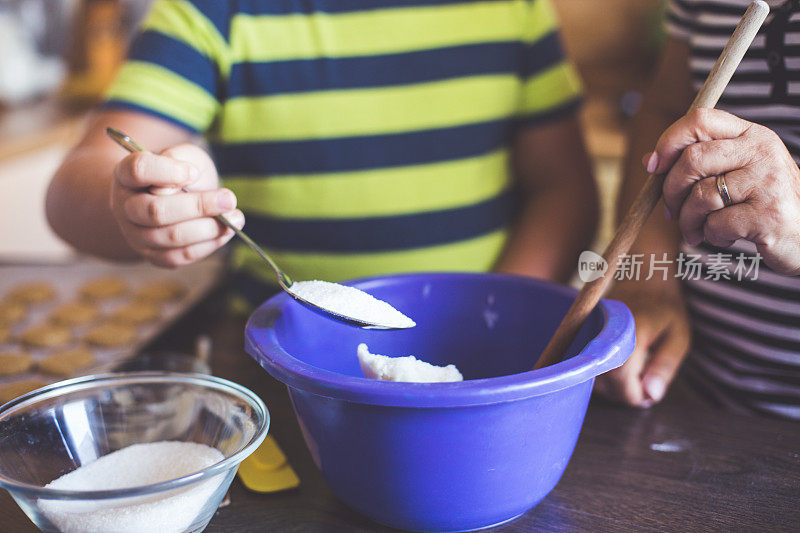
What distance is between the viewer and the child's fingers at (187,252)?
0.68m

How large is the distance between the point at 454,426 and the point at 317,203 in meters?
0.58

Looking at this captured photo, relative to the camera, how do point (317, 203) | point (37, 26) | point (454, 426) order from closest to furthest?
1. point (454, 426)
2. point (317, 203)
3. point (37, 26)

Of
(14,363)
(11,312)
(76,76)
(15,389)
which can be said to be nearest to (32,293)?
(11,312)

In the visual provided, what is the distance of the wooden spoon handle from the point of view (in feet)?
1.76

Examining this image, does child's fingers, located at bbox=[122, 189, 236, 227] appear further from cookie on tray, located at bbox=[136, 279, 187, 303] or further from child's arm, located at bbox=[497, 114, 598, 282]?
cookie on tray, located at bbox=[136, 279, 187, 303]

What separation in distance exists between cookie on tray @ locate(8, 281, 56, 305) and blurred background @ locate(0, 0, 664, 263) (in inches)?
29.3

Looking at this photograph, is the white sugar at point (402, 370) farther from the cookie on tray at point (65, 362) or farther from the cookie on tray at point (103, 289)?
the cookie on tray at point (103, 289)

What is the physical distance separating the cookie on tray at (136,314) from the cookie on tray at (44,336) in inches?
3.3

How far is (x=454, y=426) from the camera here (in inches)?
20.0

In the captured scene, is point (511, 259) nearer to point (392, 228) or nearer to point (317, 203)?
point (392, 228)

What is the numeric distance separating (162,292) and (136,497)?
0.84 m

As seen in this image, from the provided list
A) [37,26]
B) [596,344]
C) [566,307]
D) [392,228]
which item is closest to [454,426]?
[596,344]

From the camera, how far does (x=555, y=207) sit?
1070 millimetres

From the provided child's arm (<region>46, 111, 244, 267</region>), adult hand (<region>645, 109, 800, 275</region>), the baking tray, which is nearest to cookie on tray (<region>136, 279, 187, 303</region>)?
the baking tray
